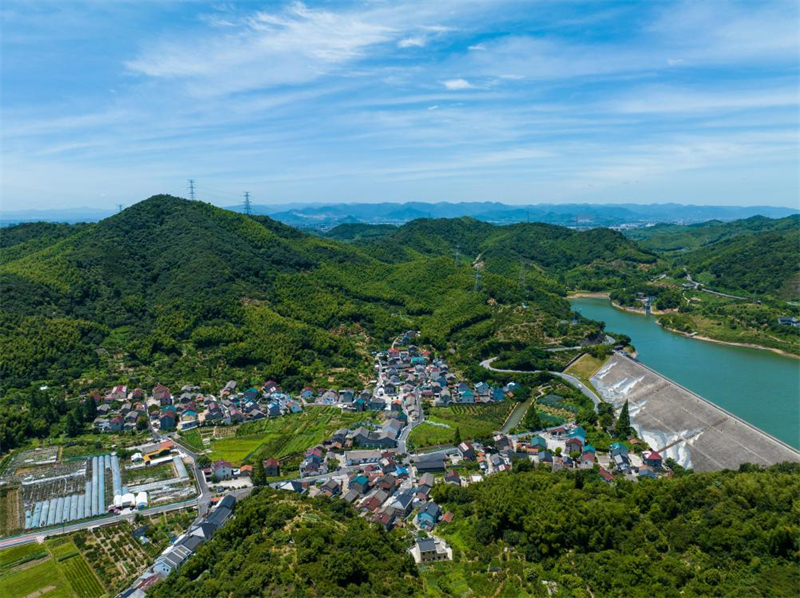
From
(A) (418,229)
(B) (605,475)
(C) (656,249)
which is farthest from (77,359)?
(C) (656,249)

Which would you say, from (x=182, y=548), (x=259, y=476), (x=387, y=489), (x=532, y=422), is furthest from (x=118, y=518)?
(x=532, y=422)

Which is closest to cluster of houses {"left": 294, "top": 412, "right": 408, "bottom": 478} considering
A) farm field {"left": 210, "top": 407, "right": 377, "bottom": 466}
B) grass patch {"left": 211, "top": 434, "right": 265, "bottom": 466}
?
farm field {"left": 210, "top": 407, "right": 377, "bottom": 466}

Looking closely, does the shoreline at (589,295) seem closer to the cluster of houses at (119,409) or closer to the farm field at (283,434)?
the farm field at (283,434)

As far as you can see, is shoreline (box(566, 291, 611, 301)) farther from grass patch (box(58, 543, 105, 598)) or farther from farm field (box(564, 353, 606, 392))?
grass patch (box(58, 543, 105, 598))

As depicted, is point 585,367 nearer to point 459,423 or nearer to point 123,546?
point 459,423

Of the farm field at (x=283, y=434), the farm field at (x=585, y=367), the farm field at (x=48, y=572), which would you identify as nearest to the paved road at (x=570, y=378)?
the farm field at (x=585, y=367)
